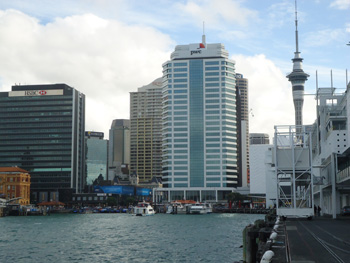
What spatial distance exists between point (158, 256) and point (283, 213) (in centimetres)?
2930

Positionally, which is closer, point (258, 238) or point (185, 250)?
point (258, 238)

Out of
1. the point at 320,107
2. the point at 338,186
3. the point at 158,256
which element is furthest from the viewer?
the point at 320,107

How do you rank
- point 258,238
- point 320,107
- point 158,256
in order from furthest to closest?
point 320,107
point 158,256
point 258,238

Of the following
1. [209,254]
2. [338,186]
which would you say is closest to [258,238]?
[209,254]

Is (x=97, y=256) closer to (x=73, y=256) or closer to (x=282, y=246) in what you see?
(x=73, y=256)

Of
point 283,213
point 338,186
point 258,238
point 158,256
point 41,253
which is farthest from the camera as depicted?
point 338,186

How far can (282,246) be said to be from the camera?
33125mm

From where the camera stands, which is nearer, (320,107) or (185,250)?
(185,250)

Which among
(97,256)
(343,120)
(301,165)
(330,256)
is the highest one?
(343,120)

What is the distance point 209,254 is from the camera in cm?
5969

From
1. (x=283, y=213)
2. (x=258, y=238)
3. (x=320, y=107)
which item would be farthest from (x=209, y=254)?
(x=320, y=107)

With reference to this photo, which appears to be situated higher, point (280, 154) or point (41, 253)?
point (280, 154)

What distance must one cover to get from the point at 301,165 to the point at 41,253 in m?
43.9

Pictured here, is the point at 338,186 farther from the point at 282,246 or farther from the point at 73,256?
the point at 282,246
